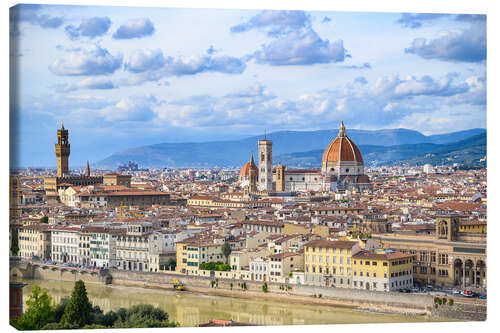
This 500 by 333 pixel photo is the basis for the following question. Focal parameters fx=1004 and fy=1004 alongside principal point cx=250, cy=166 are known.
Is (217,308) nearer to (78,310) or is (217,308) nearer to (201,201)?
(78,310)

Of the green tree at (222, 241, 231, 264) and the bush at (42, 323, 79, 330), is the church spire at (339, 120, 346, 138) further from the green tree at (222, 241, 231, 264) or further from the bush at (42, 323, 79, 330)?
the bush at (42, 323, 79, 330)

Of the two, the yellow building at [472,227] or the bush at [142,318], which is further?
the yellow building at [472,227]

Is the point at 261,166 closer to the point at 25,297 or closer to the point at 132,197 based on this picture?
the point at 132,197

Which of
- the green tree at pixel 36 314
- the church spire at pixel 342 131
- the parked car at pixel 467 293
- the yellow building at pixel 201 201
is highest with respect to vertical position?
the church spire at pixel 342 131

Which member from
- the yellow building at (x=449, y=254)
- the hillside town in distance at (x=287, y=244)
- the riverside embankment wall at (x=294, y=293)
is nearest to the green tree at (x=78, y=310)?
the riverside embankment wall at (x=294, y=293)

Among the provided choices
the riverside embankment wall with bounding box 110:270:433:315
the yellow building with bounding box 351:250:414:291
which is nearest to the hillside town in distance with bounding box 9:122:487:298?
the yellow building with bounding box 351:250:414:291

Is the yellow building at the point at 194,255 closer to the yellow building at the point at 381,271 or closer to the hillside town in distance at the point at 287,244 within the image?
the hillside town in distance at the point at 287,244

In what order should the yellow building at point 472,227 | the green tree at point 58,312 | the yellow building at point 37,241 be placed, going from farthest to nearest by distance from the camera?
the yellow building at point 37,241, the yellow building at point 472,227, the green tree at point 58,312
